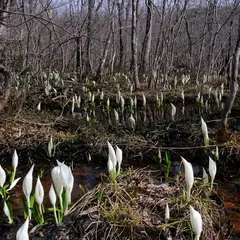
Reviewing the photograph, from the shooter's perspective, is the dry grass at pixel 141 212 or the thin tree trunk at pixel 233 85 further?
the thin tree trunk at pixel 233 85

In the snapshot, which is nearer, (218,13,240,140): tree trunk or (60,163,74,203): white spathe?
(60,163,74,203): white spathe

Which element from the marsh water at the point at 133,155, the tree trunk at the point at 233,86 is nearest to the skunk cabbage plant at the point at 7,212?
the marsh water at the point at 133,155

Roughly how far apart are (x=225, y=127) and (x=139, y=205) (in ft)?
8.31

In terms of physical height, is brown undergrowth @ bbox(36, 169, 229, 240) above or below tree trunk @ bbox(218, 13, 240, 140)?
below

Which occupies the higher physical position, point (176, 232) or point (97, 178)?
point (176, 232)

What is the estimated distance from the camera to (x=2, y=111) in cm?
631

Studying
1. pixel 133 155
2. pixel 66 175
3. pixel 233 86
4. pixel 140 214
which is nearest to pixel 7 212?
pixel 66 175

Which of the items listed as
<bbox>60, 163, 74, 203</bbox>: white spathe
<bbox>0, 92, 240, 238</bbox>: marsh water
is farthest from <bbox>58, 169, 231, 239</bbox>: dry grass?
<bbox>0, 92, 240, 238</bbox>: marsh water

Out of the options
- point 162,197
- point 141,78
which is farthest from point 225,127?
point 141,78

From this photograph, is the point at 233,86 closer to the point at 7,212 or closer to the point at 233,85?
the point at 233,85

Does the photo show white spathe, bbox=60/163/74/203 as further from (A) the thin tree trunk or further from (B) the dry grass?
(A) the thin tree trunk

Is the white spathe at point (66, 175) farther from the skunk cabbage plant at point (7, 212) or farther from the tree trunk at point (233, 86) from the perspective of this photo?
the tree trunk at point (233, 86)

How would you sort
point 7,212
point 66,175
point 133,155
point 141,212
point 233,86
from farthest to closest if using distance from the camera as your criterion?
point 133,155
point 233,86
point 7,212
point 141,212
point 66,175

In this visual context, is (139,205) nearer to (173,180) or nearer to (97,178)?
(173,180)
